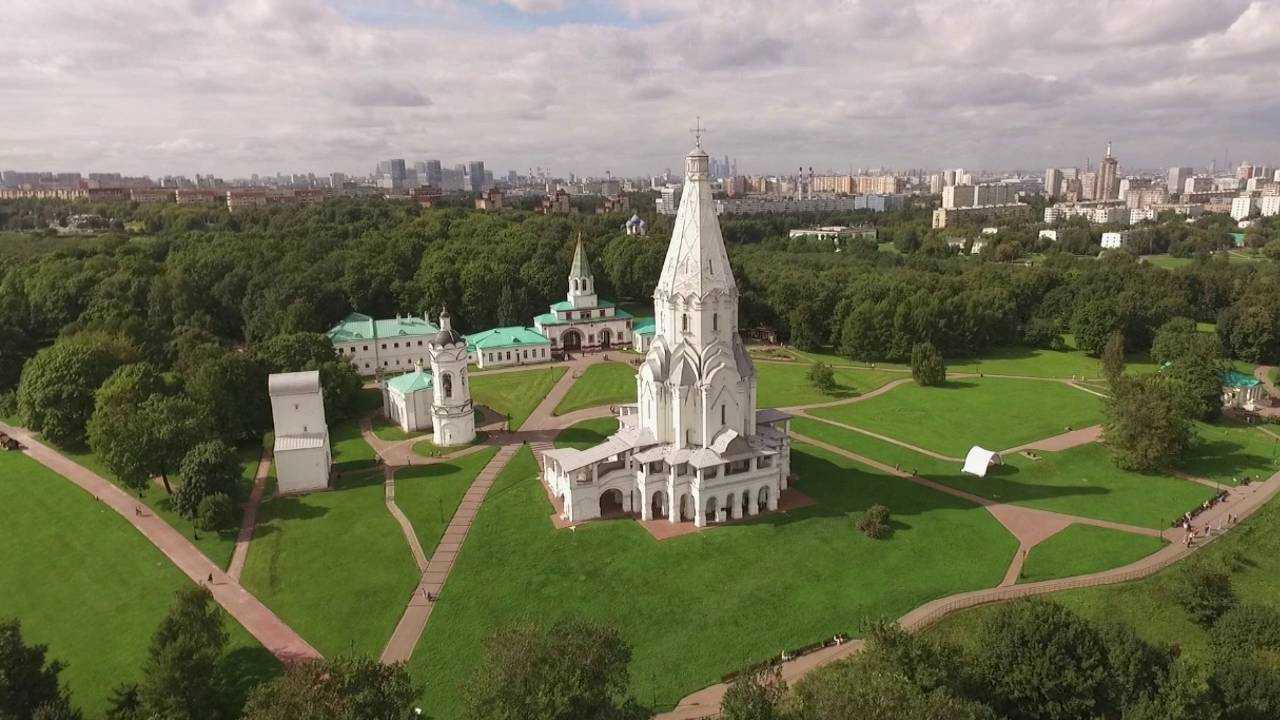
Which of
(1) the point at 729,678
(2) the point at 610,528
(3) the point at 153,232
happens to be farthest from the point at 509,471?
(3) the point at 153,232

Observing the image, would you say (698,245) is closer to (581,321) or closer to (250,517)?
(250,517)

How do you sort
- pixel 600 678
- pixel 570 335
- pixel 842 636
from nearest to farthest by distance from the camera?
1. pixel 600 678
2. pixel 842 636
3. pixel 570 335

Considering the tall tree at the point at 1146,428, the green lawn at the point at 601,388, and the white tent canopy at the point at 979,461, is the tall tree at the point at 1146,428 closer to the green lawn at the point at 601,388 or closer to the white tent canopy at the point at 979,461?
the white tent canopy at the point at 979,461

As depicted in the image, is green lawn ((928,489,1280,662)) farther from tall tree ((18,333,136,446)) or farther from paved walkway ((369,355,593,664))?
tall tree ((18,333,136,446))

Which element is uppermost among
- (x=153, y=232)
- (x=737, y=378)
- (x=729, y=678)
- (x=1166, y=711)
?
(x=153, y=232)

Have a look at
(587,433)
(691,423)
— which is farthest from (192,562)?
(691,423)

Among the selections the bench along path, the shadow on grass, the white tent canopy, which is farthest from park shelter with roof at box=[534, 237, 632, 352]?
the shadow on grass

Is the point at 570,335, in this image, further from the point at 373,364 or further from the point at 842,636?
the point at 842,636
